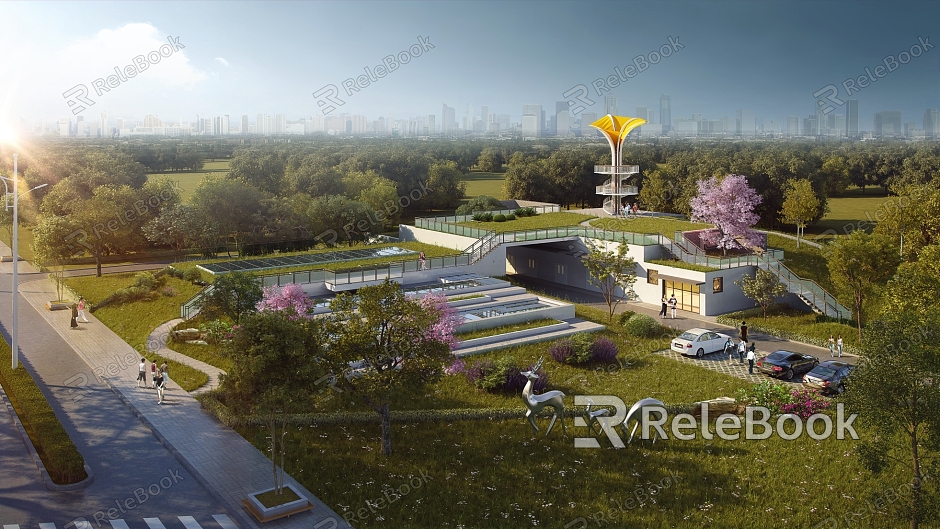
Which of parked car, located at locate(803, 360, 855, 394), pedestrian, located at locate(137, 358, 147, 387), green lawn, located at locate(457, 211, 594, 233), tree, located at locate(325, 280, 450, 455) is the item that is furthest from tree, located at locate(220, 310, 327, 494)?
green lawn, located at locate(457, 211, 594, 233)

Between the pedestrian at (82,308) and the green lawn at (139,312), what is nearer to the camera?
the green lawn at (139,312)

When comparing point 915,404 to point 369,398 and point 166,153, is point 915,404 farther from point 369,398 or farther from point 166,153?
point 166,153

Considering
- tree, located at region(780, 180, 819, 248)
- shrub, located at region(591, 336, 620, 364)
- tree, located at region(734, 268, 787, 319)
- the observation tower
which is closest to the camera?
shrub, located at region(591, 336, 620, 364)

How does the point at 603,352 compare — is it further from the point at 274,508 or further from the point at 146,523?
the point at 146,523

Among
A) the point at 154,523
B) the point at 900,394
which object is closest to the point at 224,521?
the point at 154,523

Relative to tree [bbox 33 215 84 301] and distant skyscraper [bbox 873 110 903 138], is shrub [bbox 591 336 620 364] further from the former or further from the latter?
distant skyscraper [bbox 873 110 903 138]

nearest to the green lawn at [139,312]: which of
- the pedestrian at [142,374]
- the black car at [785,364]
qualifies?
the pedestrian at [142,374]

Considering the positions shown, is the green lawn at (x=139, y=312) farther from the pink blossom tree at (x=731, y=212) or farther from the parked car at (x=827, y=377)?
the pink blossom tree at (x=731, y=212)
